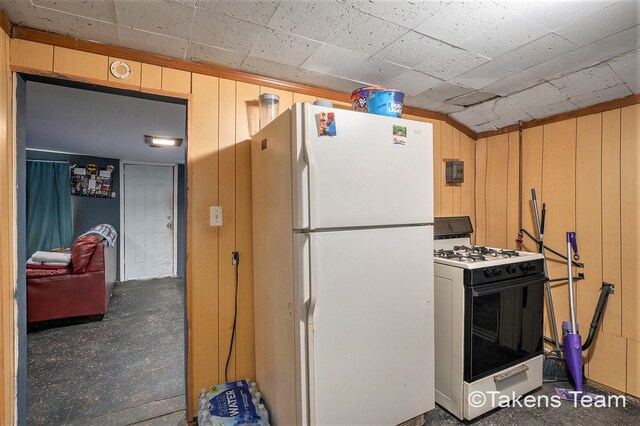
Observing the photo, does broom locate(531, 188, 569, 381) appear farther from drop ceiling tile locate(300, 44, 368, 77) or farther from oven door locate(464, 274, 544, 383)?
drop ceiling tile locate(300, 44, 368, 77)

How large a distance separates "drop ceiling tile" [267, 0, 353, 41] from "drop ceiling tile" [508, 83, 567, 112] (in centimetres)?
168

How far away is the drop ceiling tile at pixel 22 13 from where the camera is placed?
1.32 m

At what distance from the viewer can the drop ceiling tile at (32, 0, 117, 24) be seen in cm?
132

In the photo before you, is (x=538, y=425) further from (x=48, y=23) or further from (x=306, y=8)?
(x=48, y=23)

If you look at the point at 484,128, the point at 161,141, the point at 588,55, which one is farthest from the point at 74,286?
the point at 588,55

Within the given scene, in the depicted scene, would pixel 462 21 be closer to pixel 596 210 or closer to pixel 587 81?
pixel 587 81

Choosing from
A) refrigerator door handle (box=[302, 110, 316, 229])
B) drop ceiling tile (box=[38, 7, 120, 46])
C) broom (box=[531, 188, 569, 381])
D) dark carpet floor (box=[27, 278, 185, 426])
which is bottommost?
dark carpet floor (box=[27, 278, 185, 426])

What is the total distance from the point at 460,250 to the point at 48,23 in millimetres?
3022

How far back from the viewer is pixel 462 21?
1.47 meters

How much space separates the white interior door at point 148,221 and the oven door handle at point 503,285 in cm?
546

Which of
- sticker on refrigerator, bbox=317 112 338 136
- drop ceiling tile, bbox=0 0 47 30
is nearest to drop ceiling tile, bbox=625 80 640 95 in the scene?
sticker on refrigerator, bbox=317 112 338 136

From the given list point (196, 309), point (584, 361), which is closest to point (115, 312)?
point (196, 309)

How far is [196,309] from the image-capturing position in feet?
6.32

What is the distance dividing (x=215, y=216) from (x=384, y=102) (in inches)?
49.1
